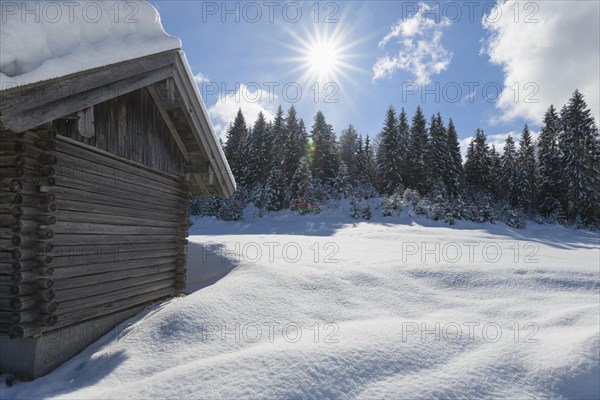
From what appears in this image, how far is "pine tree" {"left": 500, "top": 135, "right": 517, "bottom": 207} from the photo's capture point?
130ft

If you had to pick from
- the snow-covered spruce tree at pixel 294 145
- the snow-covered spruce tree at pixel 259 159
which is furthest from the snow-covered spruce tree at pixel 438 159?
the snow-covered spruce tree at pixel 259 159

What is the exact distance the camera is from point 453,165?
136 ft

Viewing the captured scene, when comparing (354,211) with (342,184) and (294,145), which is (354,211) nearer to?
(342,184)

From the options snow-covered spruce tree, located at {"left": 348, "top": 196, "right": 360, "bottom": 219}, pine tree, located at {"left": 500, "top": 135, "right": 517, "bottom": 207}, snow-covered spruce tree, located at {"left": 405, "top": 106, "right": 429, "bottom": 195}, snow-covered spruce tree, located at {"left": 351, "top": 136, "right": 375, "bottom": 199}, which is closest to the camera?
snow-covered spruce tree, located at {"left": 348, "top": 196, "right": 360, "bottom": 219}

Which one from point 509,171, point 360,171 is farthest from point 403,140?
point 509,171

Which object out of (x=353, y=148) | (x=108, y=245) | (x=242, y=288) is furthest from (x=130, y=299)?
(x=353, y=148)

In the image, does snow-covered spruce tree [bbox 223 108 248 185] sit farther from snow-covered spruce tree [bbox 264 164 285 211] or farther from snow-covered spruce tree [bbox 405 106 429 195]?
snow-covered spruce tree [bbox 405 106 429 195]

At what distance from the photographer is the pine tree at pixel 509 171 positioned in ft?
130

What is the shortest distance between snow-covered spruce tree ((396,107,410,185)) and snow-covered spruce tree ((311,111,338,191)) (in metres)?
7.93

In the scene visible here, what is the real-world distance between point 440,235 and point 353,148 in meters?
39.4

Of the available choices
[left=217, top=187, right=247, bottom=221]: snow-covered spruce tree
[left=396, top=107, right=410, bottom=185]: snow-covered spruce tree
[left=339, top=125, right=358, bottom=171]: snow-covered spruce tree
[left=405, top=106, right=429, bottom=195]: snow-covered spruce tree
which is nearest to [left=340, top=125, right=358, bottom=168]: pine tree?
[left=339, top=125, right=358, bottom=171]: snow-covered spruce tree

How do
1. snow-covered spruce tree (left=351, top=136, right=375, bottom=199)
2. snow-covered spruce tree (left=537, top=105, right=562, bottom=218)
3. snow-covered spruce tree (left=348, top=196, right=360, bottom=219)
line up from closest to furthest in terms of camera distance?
1. snow-covered spruce tree (left=348, top=196, right=360, bottom=219)
2. snow-covered spruce tree (left=537, top=105, right=562, bottom=218)
3. snow-covered spruce tree (left=351, top=136, right=375, bottom=199)

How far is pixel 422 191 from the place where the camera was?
4062 cm

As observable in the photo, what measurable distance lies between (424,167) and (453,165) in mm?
3405
